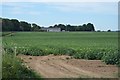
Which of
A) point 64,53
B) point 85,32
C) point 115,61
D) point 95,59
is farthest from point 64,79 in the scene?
point 85,32

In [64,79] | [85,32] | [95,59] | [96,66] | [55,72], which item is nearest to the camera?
[64,79]

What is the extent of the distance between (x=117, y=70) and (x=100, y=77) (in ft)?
5.69

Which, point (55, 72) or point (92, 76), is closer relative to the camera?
point (92, 76)

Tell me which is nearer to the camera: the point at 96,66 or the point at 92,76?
the point at 92,76

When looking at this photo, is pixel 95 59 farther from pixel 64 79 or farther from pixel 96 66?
pixel 64 79

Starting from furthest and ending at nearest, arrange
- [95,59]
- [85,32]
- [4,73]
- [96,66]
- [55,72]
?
[85,32]
[95,59]
[96,66]
[55,72]
[4,73]

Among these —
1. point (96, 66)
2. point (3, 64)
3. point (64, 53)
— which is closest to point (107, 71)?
point (96, 66)

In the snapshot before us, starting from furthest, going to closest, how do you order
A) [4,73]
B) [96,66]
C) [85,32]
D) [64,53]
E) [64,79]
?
[85,32] → [64,53] → [96,66] → [64,79] → [4,73]

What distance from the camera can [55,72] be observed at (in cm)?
1068

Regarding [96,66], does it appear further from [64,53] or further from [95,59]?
[64,53]

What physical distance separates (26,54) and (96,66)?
7866mm

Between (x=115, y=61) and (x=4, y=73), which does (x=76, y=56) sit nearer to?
(x=115, y=61)

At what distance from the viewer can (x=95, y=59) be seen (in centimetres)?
1533

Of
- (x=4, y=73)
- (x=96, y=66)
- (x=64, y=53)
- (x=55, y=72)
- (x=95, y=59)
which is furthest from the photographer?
(x=64, y=53)
